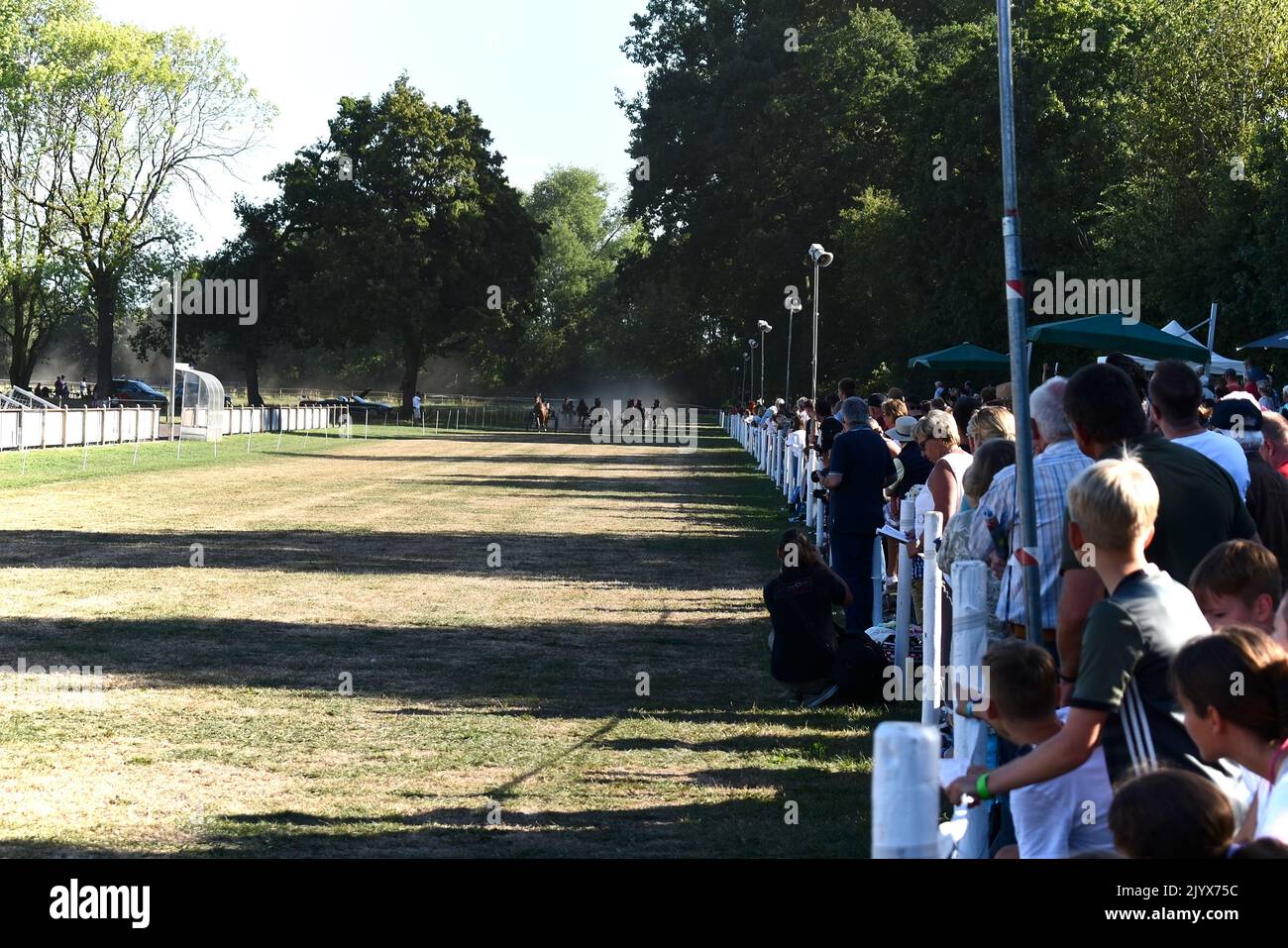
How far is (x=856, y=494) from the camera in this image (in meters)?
13.2

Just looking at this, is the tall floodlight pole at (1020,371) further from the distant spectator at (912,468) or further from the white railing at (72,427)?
the white railing at (72,427)

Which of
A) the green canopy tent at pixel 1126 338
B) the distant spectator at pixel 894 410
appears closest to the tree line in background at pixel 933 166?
the distant spectator at pixel 894 410

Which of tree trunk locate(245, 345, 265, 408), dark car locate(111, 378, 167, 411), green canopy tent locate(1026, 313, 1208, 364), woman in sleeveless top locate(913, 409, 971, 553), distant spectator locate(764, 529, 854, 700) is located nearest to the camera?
woman in sleeveless top locate(913, 409, 971, 553)

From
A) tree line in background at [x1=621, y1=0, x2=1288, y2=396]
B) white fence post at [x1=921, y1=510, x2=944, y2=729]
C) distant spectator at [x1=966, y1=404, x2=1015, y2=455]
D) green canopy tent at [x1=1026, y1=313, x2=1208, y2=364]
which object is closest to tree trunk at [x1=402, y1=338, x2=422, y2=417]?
tree line in background at [x1=621, y1=0, x2=1288, y2=396]

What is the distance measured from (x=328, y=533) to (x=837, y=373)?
52.3 m

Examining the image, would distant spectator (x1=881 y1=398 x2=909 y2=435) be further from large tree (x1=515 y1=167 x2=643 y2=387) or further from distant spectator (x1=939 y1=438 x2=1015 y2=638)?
large tree (x1=515 y1=167 x2=643 y2=387)

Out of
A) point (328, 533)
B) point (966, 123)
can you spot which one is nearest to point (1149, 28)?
point (966, 123)

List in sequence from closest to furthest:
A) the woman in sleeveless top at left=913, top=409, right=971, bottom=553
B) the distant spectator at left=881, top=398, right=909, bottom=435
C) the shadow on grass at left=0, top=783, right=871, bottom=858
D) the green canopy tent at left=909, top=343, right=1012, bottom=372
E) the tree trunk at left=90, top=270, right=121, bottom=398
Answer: the shadow on grass at left=0, top=783, right=871, bottom=858 → the woman in sleeveless top at left=913, top=409, right=971, bottom=553 → the distant spectator at left=881, top=398, right=909, bottom=435 → the green canopy tent at left=909, top=343, right=1012, bottom=372 → the tree trunk at left=90, top=270, right=121, bottom=398

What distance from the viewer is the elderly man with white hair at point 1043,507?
21.7 ft

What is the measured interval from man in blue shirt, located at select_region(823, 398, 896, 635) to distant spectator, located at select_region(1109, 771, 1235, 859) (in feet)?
32.1

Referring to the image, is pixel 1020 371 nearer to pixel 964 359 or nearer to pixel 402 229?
pixel 964 359

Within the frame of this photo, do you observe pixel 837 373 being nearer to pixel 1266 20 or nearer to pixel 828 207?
pixel 828 207

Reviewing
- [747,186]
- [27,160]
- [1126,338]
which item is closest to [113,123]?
[27,160]

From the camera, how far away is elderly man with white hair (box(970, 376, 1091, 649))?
260 inches
